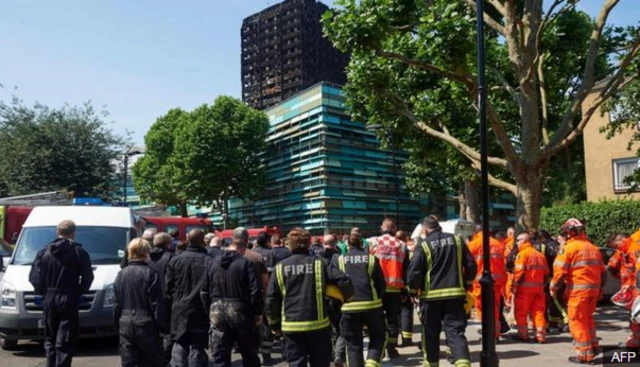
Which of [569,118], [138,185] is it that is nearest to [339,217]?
[138,185]

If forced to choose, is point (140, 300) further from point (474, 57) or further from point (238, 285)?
point (474, 57)

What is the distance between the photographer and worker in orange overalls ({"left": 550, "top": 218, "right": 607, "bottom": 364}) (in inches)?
321

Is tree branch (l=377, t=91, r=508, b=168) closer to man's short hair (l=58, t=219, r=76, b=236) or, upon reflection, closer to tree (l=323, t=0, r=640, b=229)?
tree (l=323, t=0, r=640, b=229)

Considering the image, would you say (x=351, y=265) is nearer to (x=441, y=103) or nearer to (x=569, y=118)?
(x=569, y=118)

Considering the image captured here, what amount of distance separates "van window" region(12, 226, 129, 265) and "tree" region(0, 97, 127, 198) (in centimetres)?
2467

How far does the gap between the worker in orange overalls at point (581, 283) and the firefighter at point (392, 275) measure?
7.18ft

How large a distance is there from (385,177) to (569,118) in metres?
35.7

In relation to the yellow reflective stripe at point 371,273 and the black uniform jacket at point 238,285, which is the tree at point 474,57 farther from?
the black uniform jacket at point 238,285

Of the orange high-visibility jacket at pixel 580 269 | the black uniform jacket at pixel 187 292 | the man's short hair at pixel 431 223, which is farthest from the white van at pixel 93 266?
the orange high-visibility jacket at pixel 580 269

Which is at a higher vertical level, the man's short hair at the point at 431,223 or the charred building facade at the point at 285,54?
the charred building facade at the point at 285,54

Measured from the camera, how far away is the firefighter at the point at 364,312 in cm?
708

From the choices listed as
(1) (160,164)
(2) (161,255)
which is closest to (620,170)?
(2) (161,255)

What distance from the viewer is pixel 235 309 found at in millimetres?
6617

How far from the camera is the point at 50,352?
7.70 m
